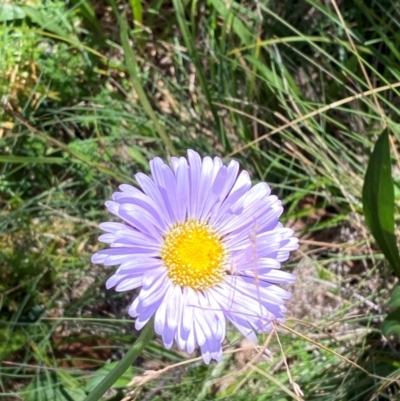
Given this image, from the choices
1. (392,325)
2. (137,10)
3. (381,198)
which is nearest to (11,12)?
(137,10)

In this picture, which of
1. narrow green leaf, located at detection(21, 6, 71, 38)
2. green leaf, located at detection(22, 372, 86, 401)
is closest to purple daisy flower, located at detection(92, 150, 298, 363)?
green leaf, located at detection(22, 372, 86, 401)

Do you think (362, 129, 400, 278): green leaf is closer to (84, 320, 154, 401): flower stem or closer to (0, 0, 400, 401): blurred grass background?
(0, 0, 400, 401): blurred grass background

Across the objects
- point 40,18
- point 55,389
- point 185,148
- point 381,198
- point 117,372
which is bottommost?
point 55,389

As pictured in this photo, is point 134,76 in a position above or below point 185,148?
above

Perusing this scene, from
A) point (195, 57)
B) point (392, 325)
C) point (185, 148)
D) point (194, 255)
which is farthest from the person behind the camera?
point (185, 148)

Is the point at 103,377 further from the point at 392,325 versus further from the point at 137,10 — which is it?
the point at 137,10

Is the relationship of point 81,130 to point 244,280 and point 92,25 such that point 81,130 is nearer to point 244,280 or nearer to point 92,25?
point 92,25

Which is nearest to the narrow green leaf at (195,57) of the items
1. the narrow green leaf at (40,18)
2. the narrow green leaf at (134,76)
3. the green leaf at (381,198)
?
the narrow green leaf at (134,76)
